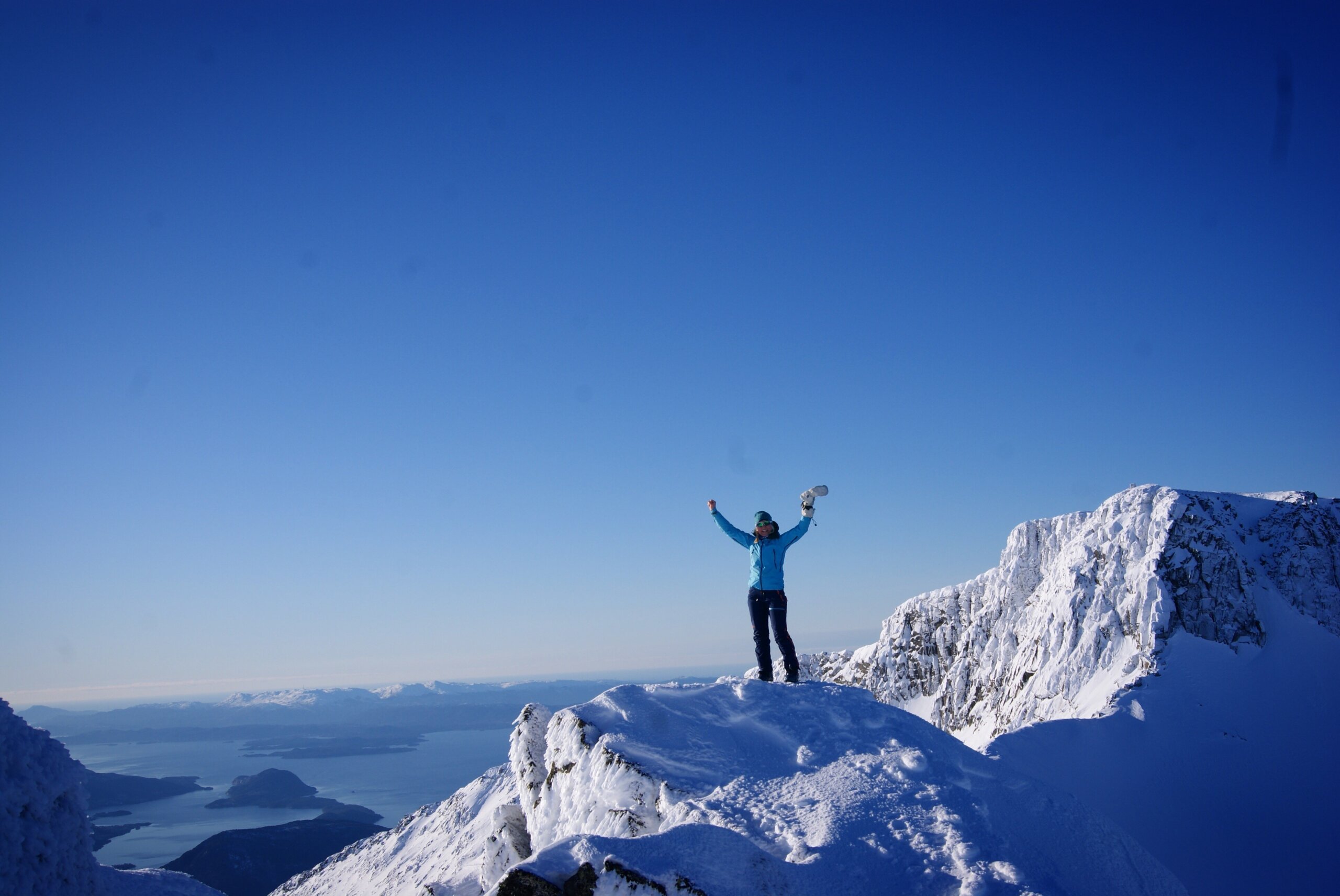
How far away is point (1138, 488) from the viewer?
94.7 ft

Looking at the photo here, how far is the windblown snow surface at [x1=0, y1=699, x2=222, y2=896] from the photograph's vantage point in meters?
6.91

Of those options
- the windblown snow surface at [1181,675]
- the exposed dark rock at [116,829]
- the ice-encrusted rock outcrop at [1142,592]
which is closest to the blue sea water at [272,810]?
the exposed dark rock at [116,829]

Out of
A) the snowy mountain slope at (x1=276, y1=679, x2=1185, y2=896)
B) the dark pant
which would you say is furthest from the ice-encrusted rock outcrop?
the snowy mountain slope at (x1=276, y1=679, x2=1185, y2=896)

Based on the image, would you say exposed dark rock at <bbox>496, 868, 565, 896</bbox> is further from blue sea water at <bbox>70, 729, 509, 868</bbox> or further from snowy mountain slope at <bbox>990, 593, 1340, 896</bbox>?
blue sea water at <bbox>70, 729, 509, 868</bbox>

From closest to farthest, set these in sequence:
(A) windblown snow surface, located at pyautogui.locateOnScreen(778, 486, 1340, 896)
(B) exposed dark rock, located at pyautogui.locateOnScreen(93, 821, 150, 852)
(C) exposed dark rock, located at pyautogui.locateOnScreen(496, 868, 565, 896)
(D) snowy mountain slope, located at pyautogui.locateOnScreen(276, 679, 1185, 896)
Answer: (C) exposed dark rock, located at pyautogui.locateOnScreen(496, 868, 565, 896)
(D) snowy mountain slope, located at pyautogui.locateOnScreen(276, 679, 1185, 896)
(A) windblown snow surface, located at pyautogui.locateOnScreen(778, 486, 1340, 896)
(B) exposed dark rock, located at pyautogui.locateOnScreen(93, 821, 150, 852)

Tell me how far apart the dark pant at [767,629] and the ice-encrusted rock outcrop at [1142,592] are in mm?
9774

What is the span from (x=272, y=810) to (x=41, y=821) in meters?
154

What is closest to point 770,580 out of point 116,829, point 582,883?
point 582,883

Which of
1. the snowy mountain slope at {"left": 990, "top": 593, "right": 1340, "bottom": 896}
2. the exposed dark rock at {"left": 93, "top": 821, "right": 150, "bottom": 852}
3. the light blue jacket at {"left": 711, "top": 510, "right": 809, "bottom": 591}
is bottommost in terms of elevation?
the exposed dark rock at {"left": 93, "top": 821, "right": 150, "bottom": 852}

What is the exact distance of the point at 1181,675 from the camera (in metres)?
19.1

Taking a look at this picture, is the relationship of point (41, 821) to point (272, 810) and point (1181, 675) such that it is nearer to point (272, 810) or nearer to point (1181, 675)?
point (1181, 675)

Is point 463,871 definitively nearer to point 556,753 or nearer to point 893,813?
point 556,753

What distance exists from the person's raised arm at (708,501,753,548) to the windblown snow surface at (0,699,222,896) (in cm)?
841

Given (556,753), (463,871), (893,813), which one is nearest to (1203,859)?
(893,813)
